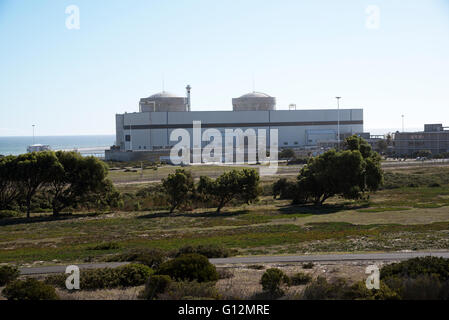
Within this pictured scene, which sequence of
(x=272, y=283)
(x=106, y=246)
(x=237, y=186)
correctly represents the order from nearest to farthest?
1. (x=272, y=283)
2. (x=106, y=246)
3. (x=237, y=186)

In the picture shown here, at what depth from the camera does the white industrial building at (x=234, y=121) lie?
10962 centimetres

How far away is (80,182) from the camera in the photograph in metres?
43.1

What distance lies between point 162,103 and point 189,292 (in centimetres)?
10544

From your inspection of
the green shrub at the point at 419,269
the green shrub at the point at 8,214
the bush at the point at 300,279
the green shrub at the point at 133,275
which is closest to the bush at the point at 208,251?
the green shrub at the point at 133,275

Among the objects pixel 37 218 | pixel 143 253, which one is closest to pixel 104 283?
pixel 143 253

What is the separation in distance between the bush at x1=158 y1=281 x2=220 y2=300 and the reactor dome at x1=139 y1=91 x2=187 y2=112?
10348 cm

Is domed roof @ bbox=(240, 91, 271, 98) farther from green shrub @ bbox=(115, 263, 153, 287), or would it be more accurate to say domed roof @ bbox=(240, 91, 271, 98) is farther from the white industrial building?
green shrub @ bbox=(115, 263, 153, 287)

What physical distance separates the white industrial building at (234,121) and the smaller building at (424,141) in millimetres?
13067

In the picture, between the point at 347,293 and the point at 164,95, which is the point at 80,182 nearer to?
the point at 347,293

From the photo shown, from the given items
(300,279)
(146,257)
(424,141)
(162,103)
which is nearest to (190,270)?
(300,279)

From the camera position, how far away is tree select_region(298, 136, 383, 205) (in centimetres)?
4331

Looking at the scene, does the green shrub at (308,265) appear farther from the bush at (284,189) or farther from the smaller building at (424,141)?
the smaller building at (424,141)
